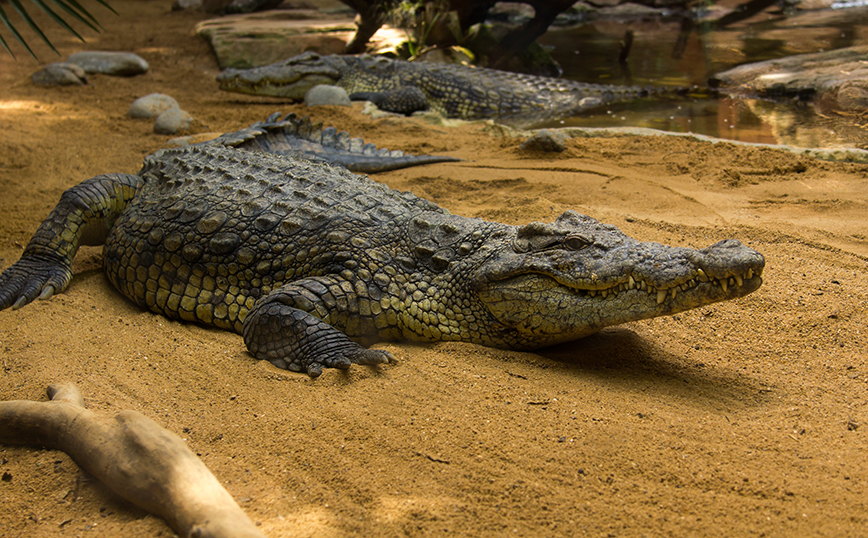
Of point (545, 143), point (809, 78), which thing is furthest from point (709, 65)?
point (545, 143)

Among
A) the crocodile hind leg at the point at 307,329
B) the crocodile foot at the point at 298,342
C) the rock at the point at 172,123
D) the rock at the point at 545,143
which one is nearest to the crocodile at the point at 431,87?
the rock at the point at 172,123

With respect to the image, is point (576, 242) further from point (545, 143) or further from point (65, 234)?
point (545, 143)

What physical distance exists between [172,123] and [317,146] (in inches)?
114

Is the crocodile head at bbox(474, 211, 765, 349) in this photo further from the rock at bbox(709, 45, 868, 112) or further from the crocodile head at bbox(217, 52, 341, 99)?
the crocodile head at bbox(217, 52, 341, 99)

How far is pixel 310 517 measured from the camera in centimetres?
204

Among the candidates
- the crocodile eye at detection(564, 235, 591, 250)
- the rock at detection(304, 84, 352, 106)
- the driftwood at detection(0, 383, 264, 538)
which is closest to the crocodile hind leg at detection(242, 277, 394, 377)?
the driftwood at detection(0, 383, 264, 538)

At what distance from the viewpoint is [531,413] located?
2.60 m

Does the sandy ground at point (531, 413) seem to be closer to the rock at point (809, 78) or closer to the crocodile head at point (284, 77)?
the rock at point (809, 78)

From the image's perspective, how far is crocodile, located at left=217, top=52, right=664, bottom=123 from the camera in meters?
10.2

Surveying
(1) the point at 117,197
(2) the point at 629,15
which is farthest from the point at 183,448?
(2) the point at 629,15

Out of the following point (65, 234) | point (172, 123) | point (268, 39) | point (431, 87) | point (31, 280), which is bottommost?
point (31, 280)

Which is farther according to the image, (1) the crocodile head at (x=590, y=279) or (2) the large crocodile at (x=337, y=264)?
(2) the large crocodile at (x=337, y=264)

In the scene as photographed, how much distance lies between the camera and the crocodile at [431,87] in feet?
33.4

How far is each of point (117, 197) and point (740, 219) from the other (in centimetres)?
479
